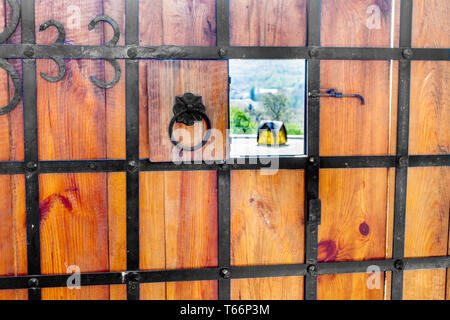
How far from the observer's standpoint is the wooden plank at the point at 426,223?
1637mm

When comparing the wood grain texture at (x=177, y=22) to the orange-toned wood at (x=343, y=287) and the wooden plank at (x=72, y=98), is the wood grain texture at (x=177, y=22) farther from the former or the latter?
the orange-toned wood at (x=343, y=287)

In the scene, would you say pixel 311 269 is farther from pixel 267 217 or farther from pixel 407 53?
pixel 407 53

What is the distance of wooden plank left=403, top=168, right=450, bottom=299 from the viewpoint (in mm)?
1637

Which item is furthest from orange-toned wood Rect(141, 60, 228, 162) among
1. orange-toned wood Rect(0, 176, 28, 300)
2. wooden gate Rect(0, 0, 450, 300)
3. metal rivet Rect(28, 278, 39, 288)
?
metal rivet Rect(28, 278, 39, 288)

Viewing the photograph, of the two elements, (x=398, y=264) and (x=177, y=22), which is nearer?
(x=177, y=22)

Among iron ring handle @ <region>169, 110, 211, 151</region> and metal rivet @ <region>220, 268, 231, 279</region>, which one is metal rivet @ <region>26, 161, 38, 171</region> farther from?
metal rivet @ <region>220, 268, 231, 279</region>

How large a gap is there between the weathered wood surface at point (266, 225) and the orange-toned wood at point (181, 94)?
171 millimetres

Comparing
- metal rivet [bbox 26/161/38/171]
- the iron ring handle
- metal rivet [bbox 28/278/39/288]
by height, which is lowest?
metal rivet [bbox 28/278/39/288]

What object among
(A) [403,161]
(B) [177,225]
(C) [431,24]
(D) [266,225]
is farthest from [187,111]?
(C) [431,24]

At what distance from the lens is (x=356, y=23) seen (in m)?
1.56

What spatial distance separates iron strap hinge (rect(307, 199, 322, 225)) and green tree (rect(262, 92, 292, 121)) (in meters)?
0.34

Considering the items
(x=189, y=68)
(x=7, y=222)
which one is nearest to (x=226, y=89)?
(x=189, y=68)

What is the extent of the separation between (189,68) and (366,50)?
26.3 inches

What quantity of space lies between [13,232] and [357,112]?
1326 millimetres
